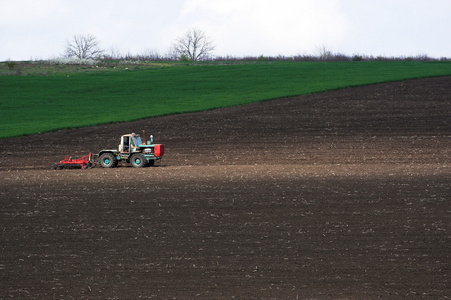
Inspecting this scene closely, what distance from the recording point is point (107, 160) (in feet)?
78.1

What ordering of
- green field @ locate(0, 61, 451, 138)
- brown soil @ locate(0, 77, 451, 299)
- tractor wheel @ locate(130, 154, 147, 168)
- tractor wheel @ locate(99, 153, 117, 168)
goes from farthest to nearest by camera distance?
green field @ locate(0, 61, 451, 138) → tractor wheel @ locate(99, 153, 117, 168) → tractor wheel @ locate(130, 154, 147, 168) → brown soil @ locate(0, 77, 451, 299)

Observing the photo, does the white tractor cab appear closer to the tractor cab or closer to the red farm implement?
the tractor cab

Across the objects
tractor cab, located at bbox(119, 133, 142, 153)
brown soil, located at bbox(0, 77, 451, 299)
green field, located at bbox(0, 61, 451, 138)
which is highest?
green field, located at bbox(0, 61, 451, 138)

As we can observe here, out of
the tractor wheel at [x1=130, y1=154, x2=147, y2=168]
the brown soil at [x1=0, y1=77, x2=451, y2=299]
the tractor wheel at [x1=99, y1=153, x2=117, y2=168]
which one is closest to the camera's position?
the brown soil at [x1=0, y1=77, x2=451, y2=299]

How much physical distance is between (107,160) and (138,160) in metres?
1.25

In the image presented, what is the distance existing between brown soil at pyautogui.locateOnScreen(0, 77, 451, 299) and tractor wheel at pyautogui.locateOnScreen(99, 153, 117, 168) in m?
0.71

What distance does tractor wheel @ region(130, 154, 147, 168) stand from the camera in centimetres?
2353

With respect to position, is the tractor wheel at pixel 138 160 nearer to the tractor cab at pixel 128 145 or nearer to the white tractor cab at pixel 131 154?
the white tractor cab at pixel 131 154

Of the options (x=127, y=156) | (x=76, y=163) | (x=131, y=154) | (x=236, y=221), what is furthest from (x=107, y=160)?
(x=236, y=221)

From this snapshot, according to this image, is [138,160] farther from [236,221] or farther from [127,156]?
[236,221]

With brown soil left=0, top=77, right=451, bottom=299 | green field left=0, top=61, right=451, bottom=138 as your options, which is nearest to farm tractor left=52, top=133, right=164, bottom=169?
brown soil left=0, top=77, right=451, bottom=299

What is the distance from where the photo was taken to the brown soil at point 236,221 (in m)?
10.6

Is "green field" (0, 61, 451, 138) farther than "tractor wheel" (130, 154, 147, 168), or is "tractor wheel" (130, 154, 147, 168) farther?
"green field" (0, 61, 451, 138)

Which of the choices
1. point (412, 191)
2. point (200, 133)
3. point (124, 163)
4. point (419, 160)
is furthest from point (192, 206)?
point (200, 133)
